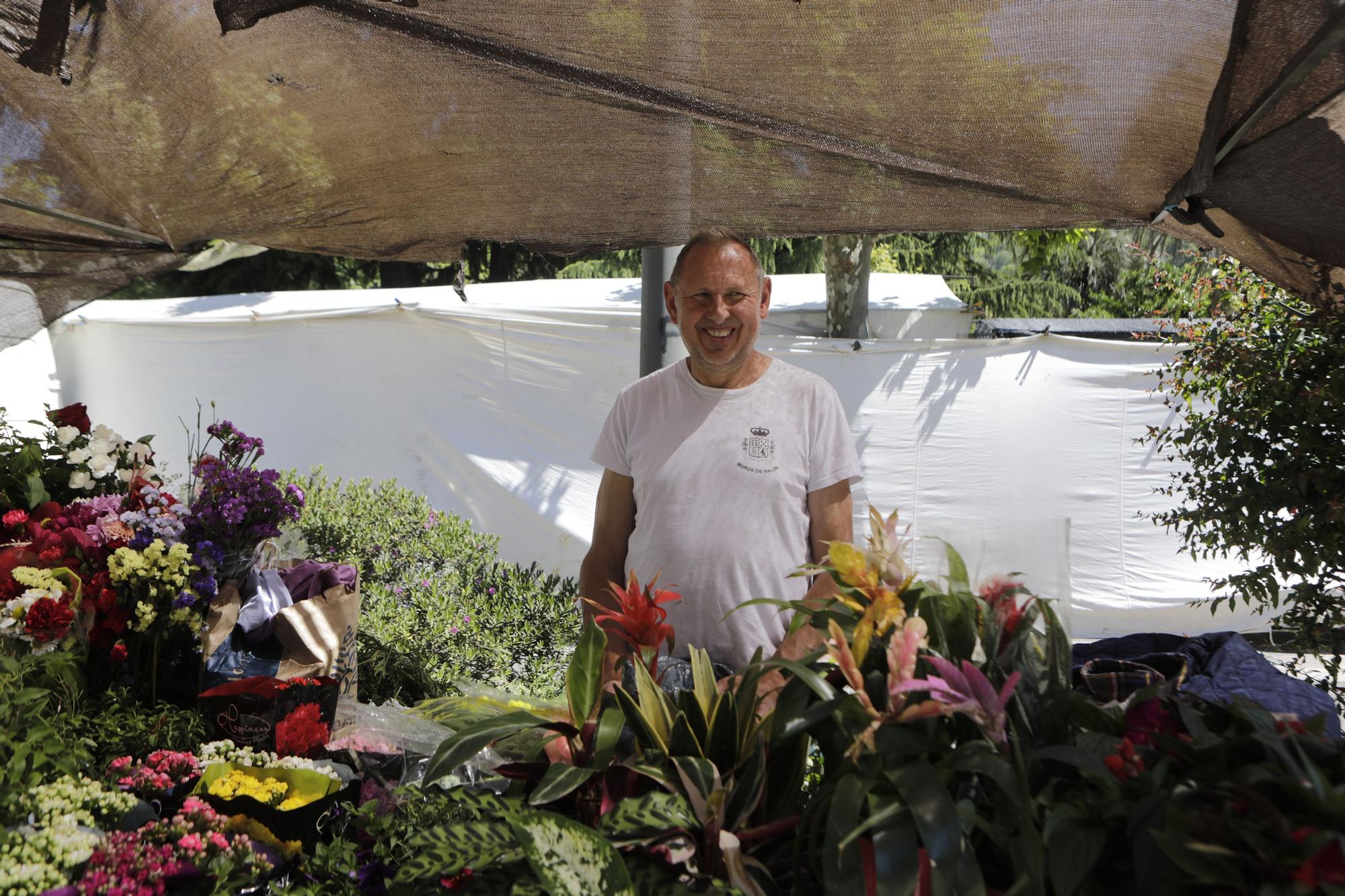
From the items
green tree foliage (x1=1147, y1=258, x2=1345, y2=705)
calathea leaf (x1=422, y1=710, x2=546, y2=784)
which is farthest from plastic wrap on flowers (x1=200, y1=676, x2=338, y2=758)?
green tree foliage (x1=1147, y1=258, x2=1345, y2=705)

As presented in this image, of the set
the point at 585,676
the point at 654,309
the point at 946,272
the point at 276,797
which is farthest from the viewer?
the point at 946,272

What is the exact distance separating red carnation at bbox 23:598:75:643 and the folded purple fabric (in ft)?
1.76

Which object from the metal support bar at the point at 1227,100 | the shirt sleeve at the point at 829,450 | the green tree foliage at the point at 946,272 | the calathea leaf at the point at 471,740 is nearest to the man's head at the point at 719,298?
the shirt sleeve at the point at 829,450

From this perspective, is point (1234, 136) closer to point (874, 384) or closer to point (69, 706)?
point (69, 706)

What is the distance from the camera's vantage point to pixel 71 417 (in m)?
2.88

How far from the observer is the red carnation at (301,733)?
2025mm

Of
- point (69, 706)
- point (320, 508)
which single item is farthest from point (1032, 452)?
point (69, 706)

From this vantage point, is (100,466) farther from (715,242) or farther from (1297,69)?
(1297,69)

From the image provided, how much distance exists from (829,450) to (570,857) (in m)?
1.35

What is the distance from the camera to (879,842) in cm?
109

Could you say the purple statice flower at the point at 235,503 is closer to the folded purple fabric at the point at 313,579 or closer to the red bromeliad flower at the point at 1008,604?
the folded purple fabric at the point at 313,579

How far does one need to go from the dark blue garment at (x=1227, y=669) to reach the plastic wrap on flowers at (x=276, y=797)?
1.34 m

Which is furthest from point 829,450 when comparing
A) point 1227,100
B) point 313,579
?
point 313,579

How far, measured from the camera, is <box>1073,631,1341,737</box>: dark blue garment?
1999 millimetres
